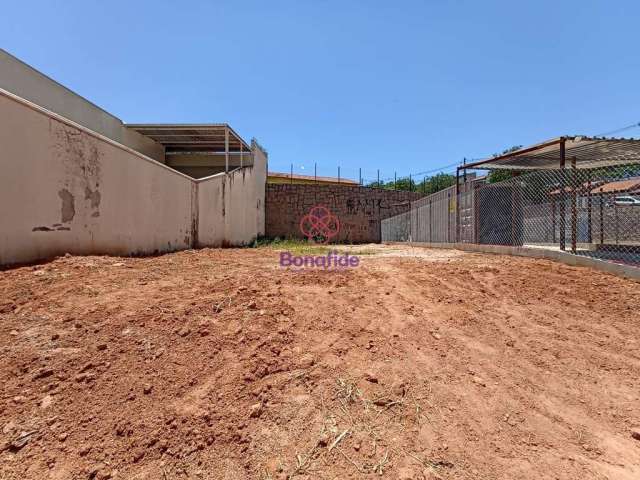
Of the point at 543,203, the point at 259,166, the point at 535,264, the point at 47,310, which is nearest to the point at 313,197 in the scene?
the point at 259,166

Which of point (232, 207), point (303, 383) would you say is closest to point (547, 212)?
point (303, 383)

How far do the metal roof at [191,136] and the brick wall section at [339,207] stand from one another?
11.4 ft

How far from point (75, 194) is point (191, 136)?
9639 mm

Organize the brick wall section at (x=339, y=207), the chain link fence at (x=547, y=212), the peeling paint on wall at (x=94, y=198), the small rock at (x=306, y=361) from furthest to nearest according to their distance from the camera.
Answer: the brick wall section at (x=339, y=207) → the chain link fence at (x=547, y=212) → the peeling paint on wall at (x=94, y=198) → the small rock at (x=306, y=361)

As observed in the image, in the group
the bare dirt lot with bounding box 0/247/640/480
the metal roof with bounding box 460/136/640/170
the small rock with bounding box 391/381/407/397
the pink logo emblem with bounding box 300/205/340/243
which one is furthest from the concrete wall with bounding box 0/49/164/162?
the metal roof with bounding box 460/136/640/170

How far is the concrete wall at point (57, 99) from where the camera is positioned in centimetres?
746

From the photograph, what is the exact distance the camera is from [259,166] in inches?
638

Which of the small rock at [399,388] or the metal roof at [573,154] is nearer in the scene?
the small rock at [399,388]

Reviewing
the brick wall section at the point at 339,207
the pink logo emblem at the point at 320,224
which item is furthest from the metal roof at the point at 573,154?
the pink logo emblem at the point at 320,224

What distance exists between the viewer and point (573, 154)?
694 cm

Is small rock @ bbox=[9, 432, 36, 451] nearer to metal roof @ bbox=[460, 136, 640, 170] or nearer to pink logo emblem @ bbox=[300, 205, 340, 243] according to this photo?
metal roof @ bbox=[460, 136, 640, 170]

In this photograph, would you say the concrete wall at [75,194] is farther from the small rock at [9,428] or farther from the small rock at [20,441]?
the small rock at [20,441]

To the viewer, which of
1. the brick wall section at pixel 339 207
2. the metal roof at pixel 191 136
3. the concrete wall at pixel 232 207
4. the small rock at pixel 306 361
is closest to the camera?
the small rock at pixel 306 361

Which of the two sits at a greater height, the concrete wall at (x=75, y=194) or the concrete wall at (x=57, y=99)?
the concrete wall at (x=57, y=99)
